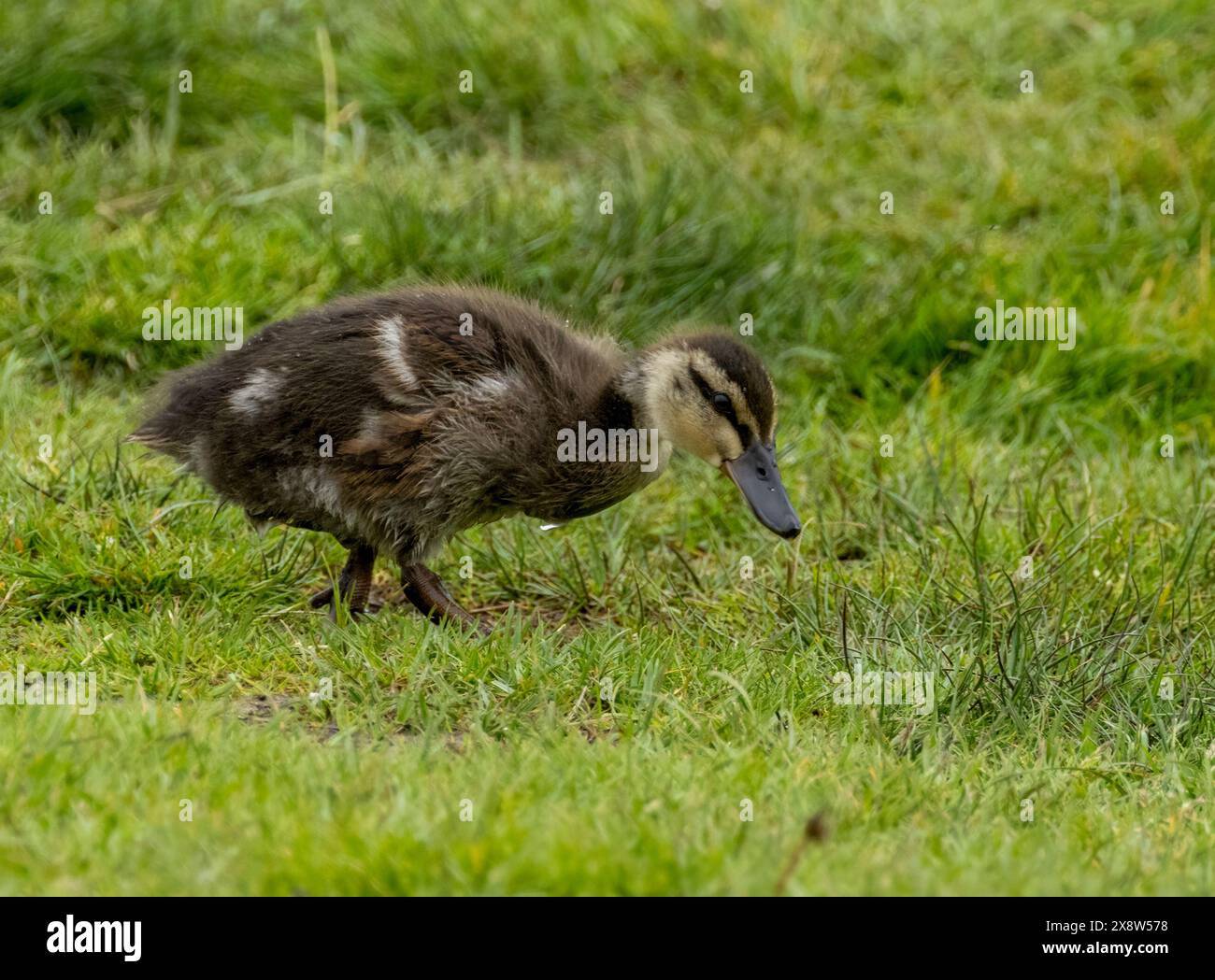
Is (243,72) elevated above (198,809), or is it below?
above

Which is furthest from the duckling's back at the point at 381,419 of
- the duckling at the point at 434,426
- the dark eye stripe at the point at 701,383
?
the dark eye stripe at the point at 701,383

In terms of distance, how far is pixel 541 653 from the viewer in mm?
4895

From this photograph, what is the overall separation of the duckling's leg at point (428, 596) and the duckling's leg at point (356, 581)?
13cm

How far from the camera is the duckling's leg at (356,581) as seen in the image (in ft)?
17.7

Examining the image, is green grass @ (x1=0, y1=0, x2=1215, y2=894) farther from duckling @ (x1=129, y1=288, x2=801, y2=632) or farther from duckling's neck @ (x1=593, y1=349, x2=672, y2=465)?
duckling's neck @ (x1=593, y1=349, x2=672, y2=465)

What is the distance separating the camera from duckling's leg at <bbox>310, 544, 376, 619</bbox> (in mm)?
5406

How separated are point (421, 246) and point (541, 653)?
9.29 ft

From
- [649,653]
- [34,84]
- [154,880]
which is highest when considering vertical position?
[34,84]

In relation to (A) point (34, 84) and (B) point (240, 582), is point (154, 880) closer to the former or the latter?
(B) point (240, 582)

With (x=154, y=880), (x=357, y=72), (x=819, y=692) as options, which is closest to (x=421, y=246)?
(x=357, y=72)

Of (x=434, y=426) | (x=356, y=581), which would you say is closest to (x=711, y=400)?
(x=434, y=426)

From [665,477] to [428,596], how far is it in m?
1.47

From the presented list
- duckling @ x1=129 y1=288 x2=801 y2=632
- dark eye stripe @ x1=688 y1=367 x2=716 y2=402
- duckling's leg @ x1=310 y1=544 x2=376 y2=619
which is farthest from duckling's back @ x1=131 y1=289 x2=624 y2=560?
dark eye stripe @ x1=688 y1=367 x2=716 y2=402

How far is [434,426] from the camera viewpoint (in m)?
5.15
